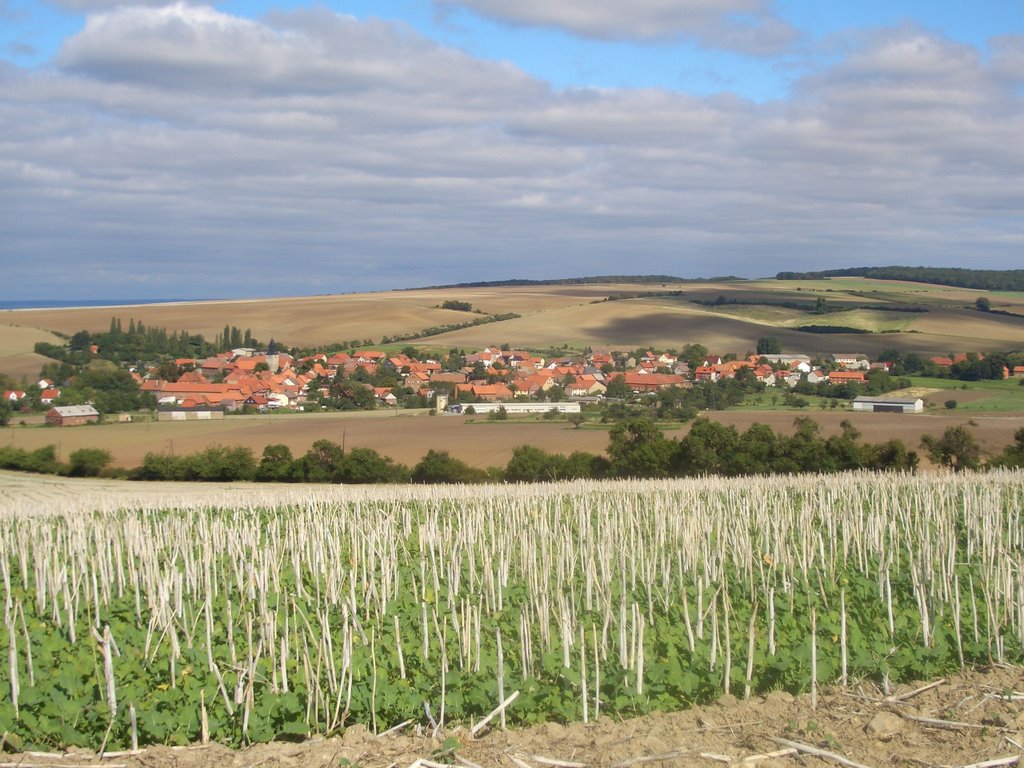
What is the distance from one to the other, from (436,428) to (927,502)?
34679 mm

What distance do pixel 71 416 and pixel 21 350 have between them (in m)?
28.4

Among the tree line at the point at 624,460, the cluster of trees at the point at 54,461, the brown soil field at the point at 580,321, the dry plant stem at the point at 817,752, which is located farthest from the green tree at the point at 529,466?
the brown soil field at the point at 580,321

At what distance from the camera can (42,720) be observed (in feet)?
25.3

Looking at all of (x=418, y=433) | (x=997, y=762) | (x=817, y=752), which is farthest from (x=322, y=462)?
(x=997, y=762)

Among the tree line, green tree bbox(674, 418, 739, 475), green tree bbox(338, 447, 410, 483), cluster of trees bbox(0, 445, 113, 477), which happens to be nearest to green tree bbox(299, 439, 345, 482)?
the tree line

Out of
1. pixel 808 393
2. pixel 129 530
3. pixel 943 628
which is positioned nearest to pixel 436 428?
pixel 808 393

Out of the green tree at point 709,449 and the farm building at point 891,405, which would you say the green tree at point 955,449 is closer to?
the green tree at point 709,449

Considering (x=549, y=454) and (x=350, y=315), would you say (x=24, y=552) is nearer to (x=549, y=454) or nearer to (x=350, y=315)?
(x=549, y=454)

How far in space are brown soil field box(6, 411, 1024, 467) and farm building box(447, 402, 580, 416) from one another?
9.38 feet

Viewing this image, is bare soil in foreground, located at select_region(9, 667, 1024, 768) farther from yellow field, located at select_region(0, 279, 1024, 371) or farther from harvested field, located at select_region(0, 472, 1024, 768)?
yellow field, located at select_region(0, 279, 1024, 371)

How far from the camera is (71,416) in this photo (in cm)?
5550

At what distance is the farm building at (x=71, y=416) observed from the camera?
179 ft

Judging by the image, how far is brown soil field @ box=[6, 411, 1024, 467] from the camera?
4106 centimetres

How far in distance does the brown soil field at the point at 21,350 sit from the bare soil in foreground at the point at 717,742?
6648 cm
